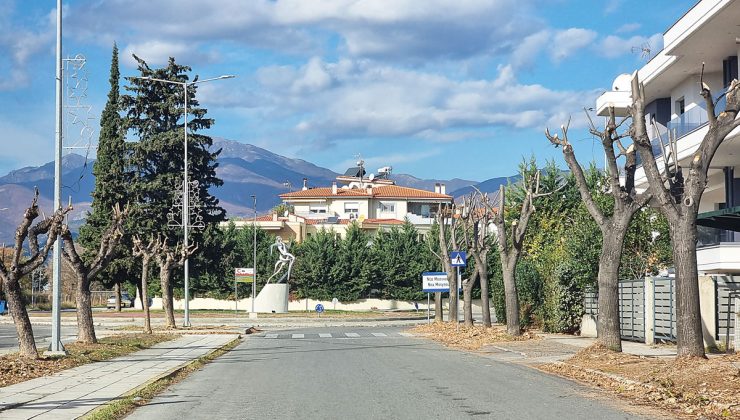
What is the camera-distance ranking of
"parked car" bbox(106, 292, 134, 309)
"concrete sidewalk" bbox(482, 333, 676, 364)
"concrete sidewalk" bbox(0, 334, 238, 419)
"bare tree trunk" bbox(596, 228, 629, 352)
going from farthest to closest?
"parked car" bbox(106, 292, 134, 309) < "concrete sidewalk" bbox(482, 333, 676, 364) < "bare tree trunk" bbox(596, 228, 629, 352) < "concrete sidewalk" bbox(0, 334, 238, 419)

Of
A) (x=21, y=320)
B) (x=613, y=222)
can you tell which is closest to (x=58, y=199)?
(x=21, y=320)

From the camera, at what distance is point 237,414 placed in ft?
41.9

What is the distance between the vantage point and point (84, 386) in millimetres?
16406

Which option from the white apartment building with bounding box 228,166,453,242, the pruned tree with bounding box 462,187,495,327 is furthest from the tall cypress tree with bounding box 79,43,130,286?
the white apartment building with bounding box 228,166,453,242

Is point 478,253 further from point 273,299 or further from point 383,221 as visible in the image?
point 383,221

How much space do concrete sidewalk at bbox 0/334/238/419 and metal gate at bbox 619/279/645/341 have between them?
13.0 metres

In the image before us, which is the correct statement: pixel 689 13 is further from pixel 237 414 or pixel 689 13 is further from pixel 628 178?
pixel 237 414

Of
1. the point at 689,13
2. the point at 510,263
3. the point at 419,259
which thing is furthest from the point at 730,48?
the point at 419,259

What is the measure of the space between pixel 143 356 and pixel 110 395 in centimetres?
933

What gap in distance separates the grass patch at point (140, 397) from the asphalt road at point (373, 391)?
0.21 m

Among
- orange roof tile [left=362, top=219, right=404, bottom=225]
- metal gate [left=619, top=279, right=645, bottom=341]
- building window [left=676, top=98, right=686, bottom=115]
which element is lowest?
metal gate [left=619, top=279, right=645, bottom=341]

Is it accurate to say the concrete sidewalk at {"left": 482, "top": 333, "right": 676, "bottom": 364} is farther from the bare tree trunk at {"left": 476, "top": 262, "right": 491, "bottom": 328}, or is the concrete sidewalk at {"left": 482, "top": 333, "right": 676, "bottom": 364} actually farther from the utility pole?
the utility pole

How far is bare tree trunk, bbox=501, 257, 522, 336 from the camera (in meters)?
32.1

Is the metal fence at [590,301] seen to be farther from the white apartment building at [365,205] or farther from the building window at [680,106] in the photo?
the white apartment building at [365,205]
